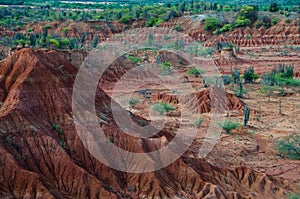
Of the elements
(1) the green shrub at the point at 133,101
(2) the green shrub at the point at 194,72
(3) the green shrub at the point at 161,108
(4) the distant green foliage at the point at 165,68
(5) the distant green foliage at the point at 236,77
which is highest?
(3) the green shrub at the point at 161,108

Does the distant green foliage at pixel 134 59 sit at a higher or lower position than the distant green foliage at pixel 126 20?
higher

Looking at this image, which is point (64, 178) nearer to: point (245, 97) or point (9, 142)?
point (9, 142)

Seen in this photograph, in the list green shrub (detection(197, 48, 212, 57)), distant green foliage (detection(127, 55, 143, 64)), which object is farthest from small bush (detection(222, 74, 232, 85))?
green shrub (detection(197, 48, 212, 57))

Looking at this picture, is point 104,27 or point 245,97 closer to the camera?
point 245,97

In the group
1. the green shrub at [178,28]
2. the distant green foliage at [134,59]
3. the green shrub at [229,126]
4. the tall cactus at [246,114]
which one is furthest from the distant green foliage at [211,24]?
the green shrub at [229,126]

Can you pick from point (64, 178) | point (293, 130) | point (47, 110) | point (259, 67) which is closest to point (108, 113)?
point (47, 110)

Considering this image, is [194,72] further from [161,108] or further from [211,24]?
[211,24]

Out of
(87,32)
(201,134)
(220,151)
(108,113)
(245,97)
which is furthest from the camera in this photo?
(87,32)

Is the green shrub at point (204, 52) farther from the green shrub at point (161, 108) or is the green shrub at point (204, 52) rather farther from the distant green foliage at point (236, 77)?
the green shrub at point (161, 108)
